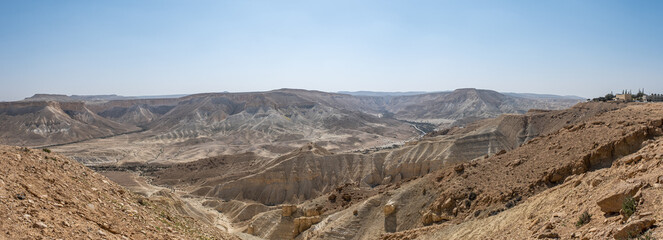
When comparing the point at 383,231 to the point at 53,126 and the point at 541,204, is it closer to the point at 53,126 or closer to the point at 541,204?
the point at 541,204

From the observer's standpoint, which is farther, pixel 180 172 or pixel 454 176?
pixel 180 172

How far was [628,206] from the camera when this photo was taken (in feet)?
32.3

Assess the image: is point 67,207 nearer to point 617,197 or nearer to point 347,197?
point 617,197

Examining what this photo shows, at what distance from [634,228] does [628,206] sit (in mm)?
1369

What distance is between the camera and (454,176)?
88.9ft

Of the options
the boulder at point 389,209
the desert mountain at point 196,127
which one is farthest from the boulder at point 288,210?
the desert mountain at point 196,127

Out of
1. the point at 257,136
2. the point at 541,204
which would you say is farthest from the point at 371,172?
the point at 257,136

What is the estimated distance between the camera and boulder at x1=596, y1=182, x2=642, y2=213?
407 inches

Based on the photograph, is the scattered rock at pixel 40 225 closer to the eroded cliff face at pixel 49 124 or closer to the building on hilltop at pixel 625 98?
the building on hilltop at pixel 625 98

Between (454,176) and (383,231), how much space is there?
6.28 meters

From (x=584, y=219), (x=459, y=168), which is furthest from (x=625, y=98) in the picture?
(x=584, y=219)

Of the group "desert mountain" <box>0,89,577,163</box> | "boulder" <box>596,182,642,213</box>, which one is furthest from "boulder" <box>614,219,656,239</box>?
"desert mountain" <box>0,89,577,163</box>

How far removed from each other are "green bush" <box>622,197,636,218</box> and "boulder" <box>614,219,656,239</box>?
959 millimetres

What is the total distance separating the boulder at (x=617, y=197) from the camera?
1034 centimetres
